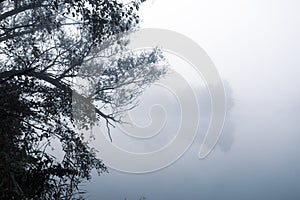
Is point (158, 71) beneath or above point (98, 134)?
above

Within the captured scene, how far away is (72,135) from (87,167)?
101cm

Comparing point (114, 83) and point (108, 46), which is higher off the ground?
point (108, 46)

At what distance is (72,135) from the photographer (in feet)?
38.3

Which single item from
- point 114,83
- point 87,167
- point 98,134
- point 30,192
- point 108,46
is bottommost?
point 30,192

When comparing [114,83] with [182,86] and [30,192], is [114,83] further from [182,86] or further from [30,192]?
[30,192]

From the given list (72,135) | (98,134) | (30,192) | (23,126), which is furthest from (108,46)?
(30,192)

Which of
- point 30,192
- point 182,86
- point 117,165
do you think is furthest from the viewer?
point 182,86

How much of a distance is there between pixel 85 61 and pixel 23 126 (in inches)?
185

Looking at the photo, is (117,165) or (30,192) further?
(117,165)

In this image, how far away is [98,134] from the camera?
13750 millimetres

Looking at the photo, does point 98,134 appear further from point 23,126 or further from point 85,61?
point 23,126

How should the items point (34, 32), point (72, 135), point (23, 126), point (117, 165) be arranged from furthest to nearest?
1. point (117, 165)
2. point (34, 32)
3. point (72, 135)
4. point (23, 126)

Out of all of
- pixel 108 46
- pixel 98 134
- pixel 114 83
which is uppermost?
pixel 108 46

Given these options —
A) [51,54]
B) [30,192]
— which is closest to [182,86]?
[51,54]
